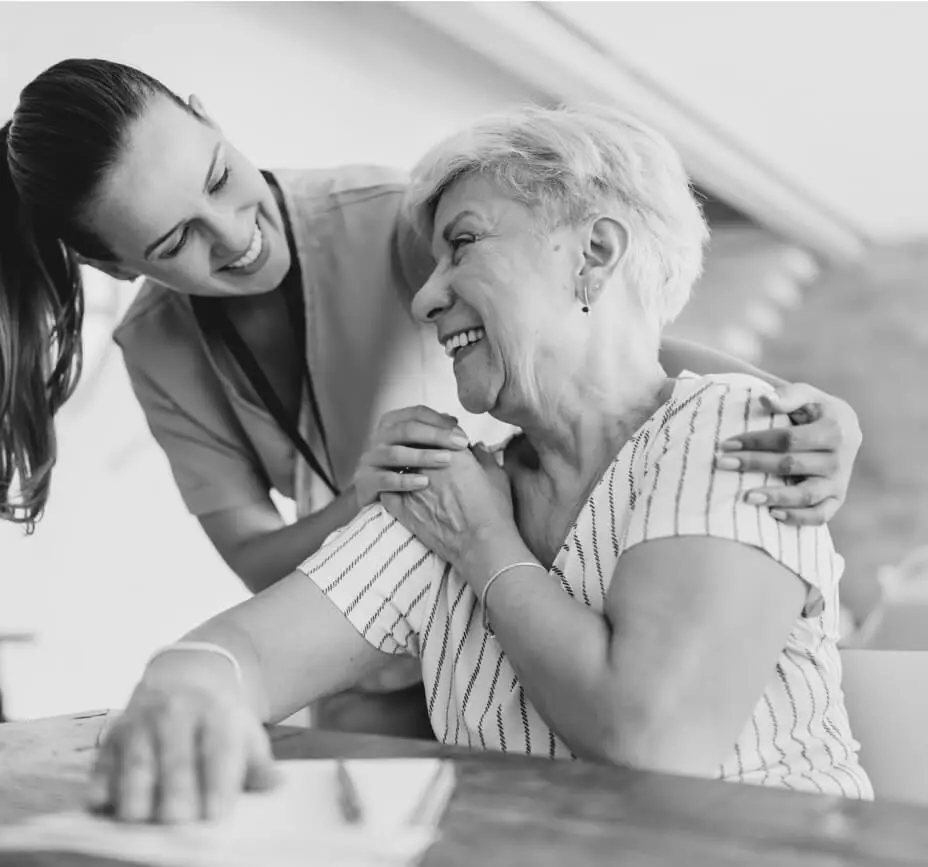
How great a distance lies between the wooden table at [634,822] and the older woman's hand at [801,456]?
0.41 m

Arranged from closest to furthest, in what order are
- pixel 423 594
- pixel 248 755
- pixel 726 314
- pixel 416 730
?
pixel 248 755, pixel 423 594, pixel 416 730, pixel 726 314

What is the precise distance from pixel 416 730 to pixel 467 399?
0.43 m

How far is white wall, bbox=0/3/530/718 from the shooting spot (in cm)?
288

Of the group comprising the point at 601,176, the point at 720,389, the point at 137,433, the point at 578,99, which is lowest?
the point at 137,433

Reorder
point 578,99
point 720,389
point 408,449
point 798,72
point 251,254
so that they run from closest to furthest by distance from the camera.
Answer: point 720,389 < point 408,449 < point 251,254 < point 578,99 < point 798,72

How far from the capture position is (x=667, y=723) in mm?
920

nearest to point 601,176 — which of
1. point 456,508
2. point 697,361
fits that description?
point 697,361

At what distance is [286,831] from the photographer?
61cm

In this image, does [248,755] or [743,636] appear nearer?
[248,755]

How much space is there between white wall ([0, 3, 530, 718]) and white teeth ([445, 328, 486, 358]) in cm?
186

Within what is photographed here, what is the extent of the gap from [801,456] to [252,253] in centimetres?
86

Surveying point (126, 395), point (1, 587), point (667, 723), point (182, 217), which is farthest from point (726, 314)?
point (667, 723)

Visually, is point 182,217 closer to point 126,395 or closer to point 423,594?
point 423,594

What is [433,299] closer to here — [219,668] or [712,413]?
[712,413]
